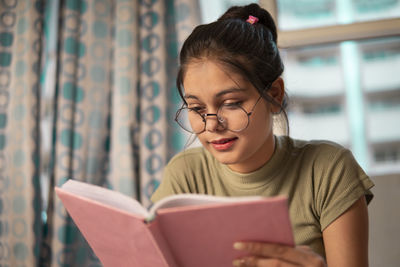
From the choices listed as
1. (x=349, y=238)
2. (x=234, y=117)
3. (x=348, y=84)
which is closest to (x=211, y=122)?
(x=234, y=117)

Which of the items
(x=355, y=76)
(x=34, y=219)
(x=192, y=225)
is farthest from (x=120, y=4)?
(x=192, y=225)

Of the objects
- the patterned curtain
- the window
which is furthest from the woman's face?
the window

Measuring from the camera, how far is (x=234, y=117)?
37.5 inches

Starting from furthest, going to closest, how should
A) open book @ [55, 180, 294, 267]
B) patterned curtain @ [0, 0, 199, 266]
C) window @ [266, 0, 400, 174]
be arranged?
1. window @ [266, 0, 400, 174]
2. patterned curtain @ [0, 0, 199, 266]
3. open book @ [55, 180, 294, 267]

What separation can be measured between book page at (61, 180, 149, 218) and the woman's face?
11.8 inches

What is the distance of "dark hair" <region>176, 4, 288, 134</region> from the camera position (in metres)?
0.97

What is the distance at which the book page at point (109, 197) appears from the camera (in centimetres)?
74

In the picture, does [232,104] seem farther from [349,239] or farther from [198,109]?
[349,239]

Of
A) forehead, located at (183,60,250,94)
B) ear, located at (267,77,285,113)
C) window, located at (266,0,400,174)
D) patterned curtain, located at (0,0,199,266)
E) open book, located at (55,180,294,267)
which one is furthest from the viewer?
window, located at (266,0,400,174)

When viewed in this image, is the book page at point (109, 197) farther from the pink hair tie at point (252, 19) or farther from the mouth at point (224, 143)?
the pink hair tie at point (252, 19)

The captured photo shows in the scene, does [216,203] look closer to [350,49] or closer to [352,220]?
[352,220]

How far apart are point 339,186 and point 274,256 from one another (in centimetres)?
38

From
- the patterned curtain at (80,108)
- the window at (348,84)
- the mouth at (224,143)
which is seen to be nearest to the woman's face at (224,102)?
the mouth at (224,143)

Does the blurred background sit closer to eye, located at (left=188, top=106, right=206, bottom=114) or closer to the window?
the window
